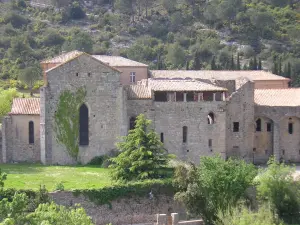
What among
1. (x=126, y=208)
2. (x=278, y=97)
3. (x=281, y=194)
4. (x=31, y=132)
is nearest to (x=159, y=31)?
(x=278, y=97)

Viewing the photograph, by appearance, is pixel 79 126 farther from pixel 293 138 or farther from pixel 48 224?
pixel 48 224

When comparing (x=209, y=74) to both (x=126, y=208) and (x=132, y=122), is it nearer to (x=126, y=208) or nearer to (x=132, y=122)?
(x=132, y=122)

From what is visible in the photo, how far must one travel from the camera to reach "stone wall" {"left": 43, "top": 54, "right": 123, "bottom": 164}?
50.1m

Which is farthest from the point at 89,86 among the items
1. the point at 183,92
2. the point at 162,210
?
the point at 162,210

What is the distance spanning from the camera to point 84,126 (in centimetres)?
5075

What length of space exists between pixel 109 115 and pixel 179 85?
19.9 feet

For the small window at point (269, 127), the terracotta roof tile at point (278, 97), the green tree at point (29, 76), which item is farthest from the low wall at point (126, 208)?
the green tree at point (29, 76)

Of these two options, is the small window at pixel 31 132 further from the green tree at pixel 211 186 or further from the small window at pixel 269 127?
the small window at pixel 269 127

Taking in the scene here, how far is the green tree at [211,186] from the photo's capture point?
41.1 m

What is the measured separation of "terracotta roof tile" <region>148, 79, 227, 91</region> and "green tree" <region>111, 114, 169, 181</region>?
650 cm

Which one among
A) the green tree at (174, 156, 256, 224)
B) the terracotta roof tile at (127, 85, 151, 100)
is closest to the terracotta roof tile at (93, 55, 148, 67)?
the terracotta roof tile at (127, 85, 151, 100)

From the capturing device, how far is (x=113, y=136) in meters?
50.6

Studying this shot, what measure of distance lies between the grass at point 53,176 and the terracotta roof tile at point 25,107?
4.27 m

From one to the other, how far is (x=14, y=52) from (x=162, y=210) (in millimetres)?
68452
